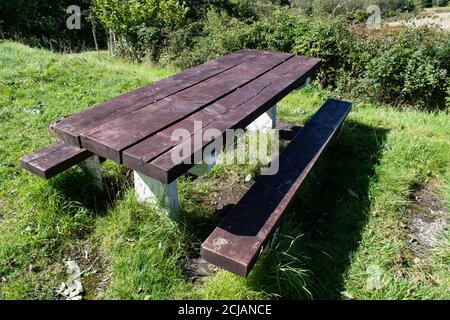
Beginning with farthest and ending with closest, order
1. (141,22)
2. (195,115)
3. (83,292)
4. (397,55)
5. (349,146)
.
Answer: (141,22)
(397,55)
(349,146)
(195,115)
(83,292)

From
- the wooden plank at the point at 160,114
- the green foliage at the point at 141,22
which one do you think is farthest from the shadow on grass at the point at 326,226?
the green foliage at the point at 141,22

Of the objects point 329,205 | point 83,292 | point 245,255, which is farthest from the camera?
point 329,205

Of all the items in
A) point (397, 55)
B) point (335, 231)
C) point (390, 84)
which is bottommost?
point (335, 231)

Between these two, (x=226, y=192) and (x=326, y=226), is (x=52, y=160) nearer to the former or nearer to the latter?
(x=226, y=192)

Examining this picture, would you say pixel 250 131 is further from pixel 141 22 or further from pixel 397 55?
pixel 141 22

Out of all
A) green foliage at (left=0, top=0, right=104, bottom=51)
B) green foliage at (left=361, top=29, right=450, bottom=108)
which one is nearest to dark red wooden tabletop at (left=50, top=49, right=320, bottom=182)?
green foliage at (left=361, top=29, right=450, bottom=108)

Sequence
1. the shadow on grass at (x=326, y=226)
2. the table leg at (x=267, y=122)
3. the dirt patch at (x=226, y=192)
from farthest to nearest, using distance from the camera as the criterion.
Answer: the table leg at (x=267, y=122)
the dirt patch at (x=226, y=192)
the shadow on grass at (x=326, y=226)

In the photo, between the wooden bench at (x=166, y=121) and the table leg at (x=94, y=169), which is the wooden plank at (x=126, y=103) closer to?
the wooden bench at (x=166, y=121)

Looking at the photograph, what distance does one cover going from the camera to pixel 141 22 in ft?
27.8

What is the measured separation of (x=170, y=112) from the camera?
2.41 metres

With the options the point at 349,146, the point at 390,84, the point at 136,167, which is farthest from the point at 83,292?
the point at 390,84

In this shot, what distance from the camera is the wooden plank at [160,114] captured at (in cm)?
203

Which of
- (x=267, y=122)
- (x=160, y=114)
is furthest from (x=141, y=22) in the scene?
(x=160, y=114)

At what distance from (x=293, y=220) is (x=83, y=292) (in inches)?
61.2
